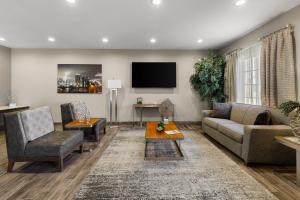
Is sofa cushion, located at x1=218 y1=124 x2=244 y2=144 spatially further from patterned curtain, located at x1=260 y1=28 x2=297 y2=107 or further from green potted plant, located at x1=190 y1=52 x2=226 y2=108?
green potted plant, located at x1=190 y1=52 x2=226 y2=108

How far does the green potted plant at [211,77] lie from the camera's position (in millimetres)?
6441

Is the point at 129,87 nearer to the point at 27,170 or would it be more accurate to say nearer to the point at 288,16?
the point at 27,170

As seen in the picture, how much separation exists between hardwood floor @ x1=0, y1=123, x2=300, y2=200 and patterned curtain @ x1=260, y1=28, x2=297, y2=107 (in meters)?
1.38

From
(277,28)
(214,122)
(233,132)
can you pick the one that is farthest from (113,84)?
(277,28)

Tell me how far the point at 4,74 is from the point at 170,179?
6824mm

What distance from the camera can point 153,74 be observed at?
6.98m

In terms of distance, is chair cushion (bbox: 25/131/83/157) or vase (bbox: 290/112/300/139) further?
chair cushion (bbox: 25/131/83/157)

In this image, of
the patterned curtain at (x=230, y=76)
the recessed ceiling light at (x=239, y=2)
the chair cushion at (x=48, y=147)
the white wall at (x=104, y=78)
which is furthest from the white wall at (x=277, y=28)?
the chair cushion at (x=48, y=147)

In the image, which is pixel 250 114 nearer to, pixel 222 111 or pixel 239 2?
pixel 222 111

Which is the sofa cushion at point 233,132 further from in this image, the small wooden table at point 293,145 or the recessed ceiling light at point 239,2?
the recessed ceiling light at point 239,2

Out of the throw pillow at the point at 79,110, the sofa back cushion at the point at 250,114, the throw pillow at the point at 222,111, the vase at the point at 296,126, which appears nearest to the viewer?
the vase at the point at 296,126

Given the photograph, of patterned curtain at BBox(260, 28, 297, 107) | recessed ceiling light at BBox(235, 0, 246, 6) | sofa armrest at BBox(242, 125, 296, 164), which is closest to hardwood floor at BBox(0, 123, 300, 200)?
sofa armrest at BBox(242, 125, 296, 164)

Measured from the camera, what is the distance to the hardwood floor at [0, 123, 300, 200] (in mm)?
2332

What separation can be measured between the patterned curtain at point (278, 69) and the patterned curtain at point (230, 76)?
1659 millimetres
